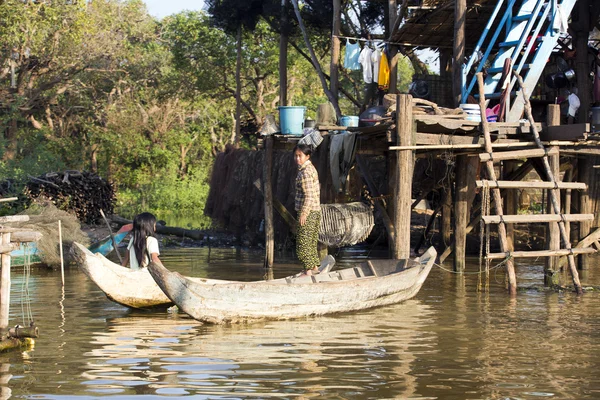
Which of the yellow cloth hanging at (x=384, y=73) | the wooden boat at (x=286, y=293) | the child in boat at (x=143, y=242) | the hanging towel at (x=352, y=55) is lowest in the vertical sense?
the wooden boat at (x=286, y=293)

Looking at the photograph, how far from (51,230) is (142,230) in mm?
4831

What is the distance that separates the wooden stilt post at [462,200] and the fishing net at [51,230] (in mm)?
5719

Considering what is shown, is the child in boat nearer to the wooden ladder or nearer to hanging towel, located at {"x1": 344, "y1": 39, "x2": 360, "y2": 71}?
the wooden ladder

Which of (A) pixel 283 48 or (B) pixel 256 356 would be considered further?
(A) pixel 283 48

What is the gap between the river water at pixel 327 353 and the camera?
243 inches

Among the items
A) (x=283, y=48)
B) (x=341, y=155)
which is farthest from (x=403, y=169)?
(x=283, y=48)

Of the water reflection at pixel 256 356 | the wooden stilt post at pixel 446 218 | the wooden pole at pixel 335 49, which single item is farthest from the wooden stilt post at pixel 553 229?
the wooden pole at pixel 335 49

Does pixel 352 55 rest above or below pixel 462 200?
above

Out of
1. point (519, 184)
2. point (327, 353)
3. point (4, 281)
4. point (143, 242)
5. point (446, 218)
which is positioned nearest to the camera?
point (4, 281)

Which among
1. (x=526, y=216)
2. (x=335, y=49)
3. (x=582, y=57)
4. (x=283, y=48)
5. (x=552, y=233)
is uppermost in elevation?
(x=283, y=48)

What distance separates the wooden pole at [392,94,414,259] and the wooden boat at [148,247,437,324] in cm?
52

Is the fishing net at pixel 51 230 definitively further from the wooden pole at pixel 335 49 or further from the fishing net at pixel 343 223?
the wooden pole at pixel 335 49

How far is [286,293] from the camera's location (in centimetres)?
875

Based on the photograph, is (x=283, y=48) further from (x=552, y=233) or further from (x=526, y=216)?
(x=526, y=216)
